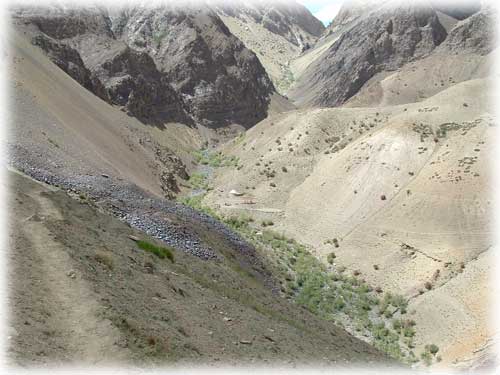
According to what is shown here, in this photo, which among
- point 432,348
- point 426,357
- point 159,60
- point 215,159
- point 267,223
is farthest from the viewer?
point 159,60

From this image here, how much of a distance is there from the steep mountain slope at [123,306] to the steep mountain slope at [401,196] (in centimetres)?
808

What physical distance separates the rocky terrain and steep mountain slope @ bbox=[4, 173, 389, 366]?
6 centimetres

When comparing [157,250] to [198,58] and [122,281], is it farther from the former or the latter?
[198,58]

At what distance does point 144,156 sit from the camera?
46281 mm

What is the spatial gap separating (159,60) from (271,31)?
92443 mm

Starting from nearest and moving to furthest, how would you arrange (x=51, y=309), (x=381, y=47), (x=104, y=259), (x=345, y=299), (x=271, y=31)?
(x=51, y=309) < (x=104, y=259) < (x=345, y=299) < (x=381, y=47) < (x=271, y=31)

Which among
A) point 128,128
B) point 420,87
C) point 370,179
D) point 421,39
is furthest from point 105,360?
point 421,39

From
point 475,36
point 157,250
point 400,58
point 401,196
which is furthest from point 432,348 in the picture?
point 400,58

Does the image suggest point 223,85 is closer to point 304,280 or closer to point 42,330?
point 304,280

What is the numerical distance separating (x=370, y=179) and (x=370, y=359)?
20143mm

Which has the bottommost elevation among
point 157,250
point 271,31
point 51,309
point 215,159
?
point 215,159

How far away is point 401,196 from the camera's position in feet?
106

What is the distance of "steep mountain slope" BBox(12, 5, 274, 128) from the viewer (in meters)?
60.4

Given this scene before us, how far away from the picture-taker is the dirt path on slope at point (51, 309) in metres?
9.57
